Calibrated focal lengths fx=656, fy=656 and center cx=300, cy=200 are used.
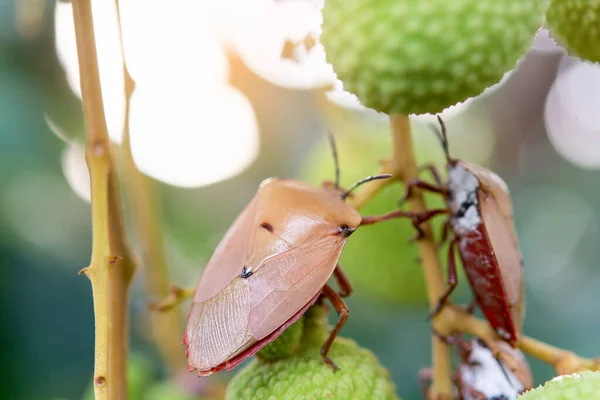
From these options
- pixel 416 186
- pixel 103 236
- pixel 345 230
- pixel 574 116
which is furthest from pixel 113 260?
pixel 574 116

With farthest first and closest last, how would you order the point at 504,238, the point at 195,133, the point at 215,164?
the point at 215,164
the point at 195,133
the point at 504,238

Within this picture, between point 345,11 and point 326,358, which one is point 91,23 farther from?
point 326,358

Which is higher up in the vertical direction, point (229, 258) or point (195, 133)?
point (229, 258)

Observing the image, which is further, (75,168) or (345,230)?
(75,168)

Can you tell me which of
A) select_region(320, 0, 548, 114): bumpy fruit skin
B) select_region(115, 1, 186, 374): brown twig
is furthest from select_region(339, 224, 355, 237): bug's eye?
select_region(115, 1, 186, 374): brown twig

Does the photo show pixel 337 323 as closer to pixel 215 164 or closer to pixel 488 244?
pixel 488 244

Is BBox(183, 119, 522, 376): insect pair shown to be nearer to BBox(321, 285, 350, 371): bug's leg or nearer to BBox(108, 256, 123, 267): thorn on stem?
BBox(321, 285, 350, 371): bug's leg

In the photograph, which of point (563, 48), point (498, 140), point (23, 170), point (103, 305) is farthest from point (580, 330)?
point (23, 170)
